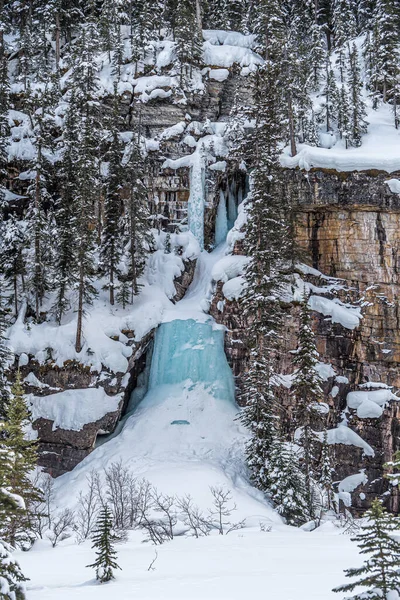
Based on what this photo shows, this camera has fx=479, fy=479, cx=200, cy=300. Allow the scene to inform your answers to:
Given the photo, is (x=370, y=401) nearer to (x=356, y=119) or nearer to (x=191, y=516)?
(x=191, y=516)

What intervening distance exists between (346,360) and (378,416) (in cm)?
331

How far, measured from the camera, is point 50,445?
2484 cm

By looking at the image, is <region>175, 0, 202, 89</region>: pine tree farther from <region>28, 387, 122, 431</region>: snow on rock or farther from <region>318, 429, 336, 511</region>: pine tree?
<region>318, 429, 336, 511</region>: pine tree

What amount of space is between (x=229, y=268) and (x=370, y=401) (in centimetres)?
1090

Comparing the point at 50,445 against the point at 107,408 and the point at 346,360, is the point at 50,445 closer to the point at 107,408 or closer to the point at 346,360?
the point at 107,408

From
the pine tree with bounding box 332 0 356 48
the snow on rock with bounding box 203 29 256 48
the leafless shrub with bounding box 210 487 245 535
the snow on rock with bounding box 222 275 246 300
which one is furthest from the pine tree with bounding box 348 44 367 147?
the leafless shrub with bounding box 210 487 245 535

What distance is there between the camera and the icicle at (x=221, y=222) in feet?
114

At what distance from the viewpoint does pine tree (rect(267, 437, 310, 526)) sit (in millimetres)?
18172

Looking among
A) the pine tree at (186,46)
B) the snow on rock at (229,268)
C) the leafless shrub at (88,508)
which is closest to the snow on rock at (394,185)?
the snow on rock at (229,268)

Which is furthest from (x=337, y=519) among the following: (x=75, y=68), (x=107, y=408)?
(x=75, y=68)

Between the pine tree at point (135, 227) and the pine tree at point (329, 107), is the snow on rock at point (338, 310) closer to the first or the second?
the pine tree at point (135, 227)

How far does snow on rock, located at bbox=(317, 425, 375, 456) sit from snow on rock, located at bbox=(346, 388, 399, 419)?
1.04 metres

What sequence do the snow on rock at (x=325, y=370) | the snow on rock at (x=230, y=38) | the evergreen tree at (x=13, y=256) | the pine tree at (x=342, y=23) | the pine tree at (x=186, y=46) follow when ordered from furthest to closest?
the pine tree at (x=342, y=23) < the snow on rock at (x=230, y=38) < the pine tree at (x=186, y=46) < the evergreen tree at (x=13, y=256) < the snow on rock at (x=325, y=370)

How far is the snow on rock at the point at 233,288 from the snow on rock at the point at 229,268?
1.48ft
